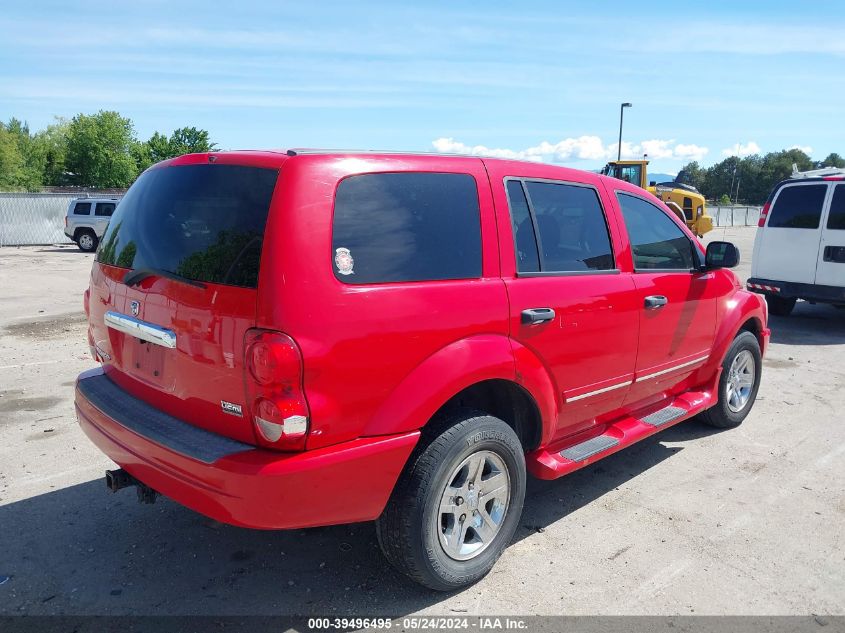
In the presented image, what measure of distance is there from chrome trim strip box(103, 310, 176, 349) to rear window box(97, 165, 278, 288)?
0.83ft

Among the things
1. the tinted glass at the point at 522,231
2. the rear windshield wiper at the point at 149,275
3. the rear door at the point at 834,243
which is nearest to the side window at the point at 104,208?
the rear door at the point at 834,243

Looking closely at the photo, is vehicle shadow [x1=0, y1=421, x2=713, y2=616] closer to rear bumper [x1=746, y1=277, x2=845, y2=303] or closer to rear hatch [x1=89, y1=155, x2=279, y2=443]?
rear hatch [x1=89, y1=155, x2=279, y2=443]

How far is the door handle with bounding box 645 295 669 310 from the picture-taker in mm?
4016

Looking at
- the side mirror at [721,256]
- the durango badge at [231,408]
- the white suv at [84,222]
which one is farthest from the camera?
the white suv at [84,222]

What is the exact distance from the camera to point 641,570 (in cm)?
331

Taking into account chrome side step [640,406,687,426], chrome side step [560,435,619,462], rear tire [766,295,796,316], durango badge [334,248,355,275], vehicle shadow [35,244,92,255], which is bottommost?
vehicle shadow [35,244,92,255]

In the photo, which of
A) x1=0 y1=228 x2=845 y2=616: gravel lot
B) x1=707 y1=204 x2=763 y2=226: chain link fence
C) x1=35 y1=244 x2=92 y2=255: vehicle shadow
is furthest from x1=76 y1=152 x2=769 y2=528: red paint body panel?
x1=707 y1=204 x2=763 y2=226: chain link fence

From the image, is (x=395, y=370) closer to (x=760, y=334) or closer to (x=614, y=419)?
(x=614, y=419)

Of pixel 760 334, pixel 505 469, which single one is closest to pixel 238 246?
pixel 505 469

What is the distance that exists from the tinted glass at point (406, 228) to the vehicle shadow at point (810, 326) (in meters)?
7.35

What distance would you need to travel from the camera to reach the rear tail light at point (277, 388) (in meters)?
2.45

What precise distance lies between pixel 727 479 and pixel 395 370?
2882 millimetres

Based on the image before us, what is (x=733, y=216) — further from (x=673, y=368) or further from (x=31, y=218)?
(x=673, y=368)

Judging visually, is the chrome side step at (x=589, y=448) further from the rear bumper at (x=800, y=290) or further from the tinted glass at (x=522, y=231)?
the rear bumper at (x=800, y=290)
